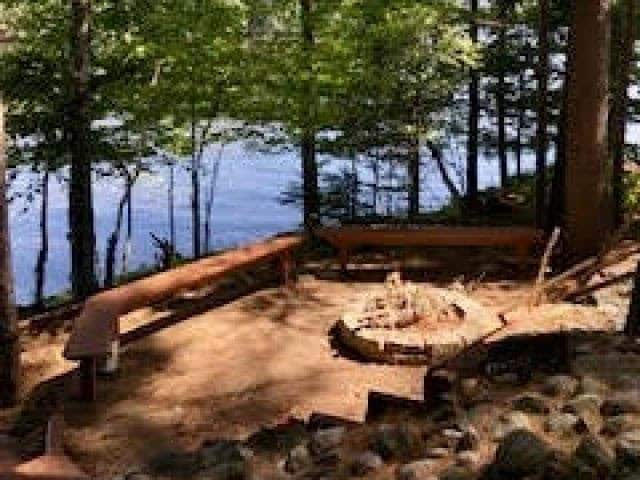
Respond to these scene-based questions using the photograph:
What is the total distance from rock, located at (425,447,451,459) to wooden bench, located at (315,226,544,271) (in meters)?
6.83

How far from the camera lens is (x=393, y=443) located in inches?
201

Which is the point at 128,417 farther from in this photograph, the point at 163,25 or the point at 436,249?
Answer: the point at 163,25

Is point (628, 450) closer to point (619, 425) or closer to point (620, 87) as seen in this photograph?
point (619, 425)

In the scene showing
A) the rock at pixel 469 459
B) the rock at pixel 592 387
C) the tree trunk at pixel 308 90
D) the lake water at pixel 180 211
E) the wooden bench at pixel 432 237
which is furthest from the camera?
the lake water at pixel 180 211

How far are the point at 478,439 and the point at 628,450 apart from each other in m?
0.82

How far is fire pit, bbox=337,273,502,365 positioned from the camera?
8.73m

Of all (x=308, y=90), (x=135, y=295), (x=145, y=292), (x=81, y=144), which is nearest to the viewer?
(x=135, y=295)

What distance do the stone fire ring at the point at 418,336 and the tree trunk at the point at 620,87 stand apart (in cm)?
667

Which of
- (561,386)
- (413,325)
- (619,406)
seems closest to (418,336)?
(413,325)

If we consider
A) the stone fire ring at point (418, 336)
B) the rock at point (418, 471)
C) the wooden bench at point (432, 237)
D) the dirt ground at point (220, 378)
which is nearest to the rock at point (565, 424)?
the rock at point (418, 471)

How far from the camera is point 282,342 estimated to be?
374 inches

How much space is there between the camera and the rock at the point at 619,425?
471 cm

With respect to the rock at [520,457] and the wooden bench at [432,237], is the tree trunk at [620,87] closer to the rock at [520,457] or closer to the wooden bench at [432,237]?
the wooden bench at [432,237]

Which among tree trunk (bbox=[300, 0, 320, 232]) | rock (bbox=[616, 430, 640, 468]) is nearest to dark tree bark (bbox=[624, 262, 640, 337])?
rock (bbox=[616, 430, 640, 468])
